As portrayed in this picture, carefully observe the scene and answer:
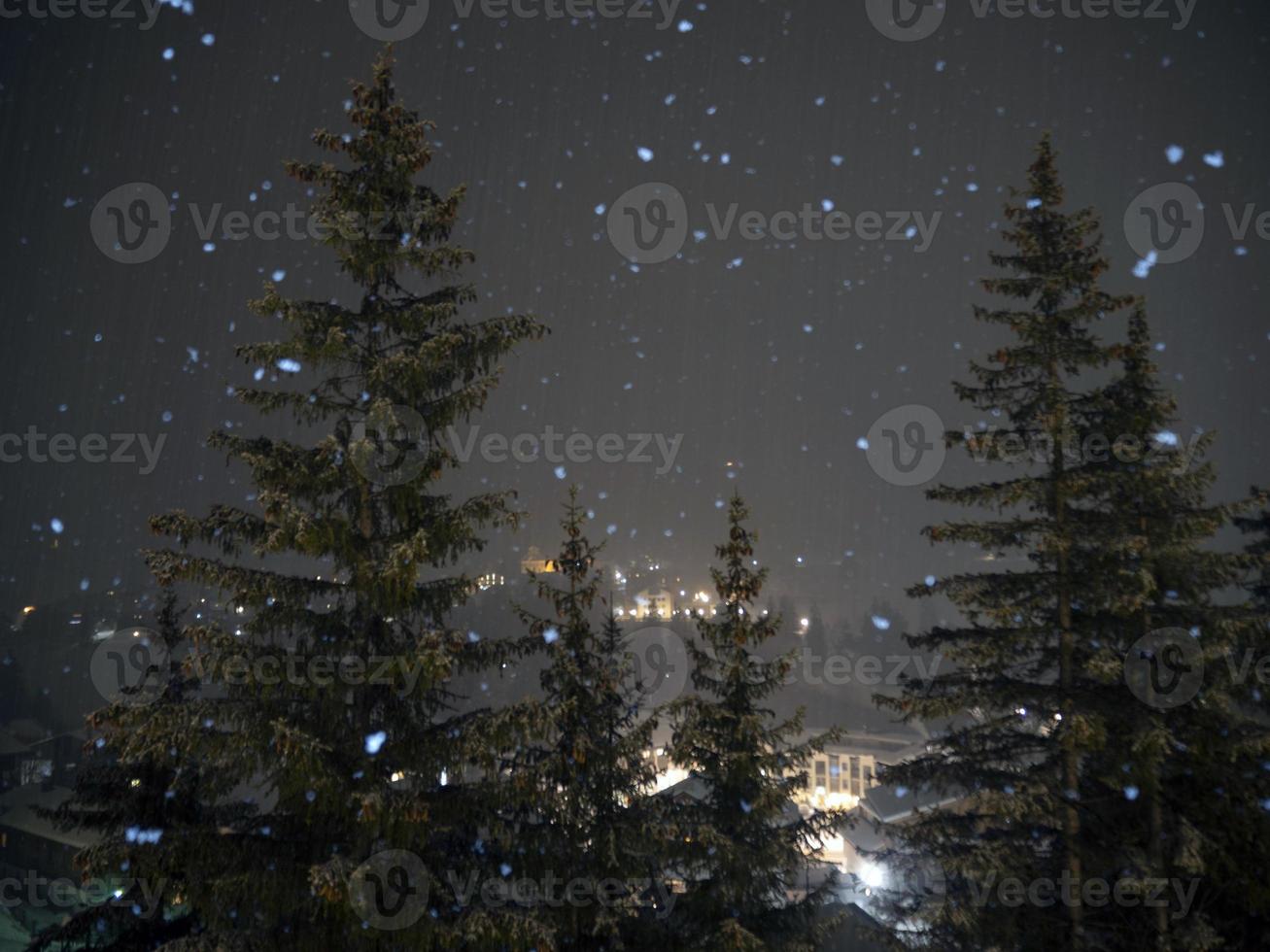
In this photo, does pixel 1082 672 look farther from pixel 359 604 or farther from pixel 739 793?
pixel 359 604

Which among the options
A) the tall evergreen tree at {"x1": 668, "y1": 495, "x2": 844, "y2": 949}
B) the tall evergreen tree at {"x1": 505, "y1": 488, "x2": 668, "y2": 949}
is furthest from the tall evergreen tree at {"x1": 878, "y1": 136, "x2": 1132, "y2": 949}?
the tall evergreen tree at {"x1": 505, "y1": 488, "x2": 668, "y2": 949}

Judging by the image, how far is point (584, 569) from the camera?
997cm

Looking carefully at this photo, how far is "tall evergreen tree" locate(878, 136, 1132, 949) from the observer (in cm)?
869

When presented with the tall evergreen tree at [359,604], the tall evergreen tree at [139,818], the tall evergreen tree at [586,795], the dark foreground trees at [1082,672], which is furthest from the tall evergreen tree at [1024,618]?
the tall evergreen tree at [139,818]

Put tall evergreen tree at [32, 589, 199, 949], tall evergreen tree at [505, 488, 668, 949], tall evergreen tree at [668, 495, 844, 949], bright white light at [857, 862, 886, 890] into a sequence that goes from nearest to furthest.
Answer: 1. tall evergreen tree at [32, 589, 199, 949]
2. tall evergreen tree at [505, 488, 668, 949]
3. tall evergreen tree at [668, 495, 844, 949]
4. bright white light at [857, 862, 886, 890]

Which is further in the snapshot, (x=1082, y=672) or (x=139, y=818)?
(x=139, y=818)

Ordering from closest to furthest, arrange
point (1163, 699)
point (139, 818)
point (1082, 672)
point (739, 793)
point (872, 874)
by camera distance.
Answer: point (1163, 699)
point (1082, 672)
point (139, 818)
point (739, 793)
point (872, 874)

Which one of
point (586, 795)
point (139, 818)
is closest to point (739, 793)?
point (586, 795)

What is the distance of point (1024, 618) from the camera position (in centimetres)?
916

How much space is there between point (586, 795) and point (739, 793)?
87.8 inches

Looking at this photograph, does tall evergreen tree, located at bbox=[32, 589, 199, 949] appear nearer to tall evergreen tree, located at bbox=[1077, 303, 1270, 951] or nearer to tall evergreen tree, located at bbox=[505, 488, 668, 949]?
tall evergreen tree, located at bbox=[505, 488, 668, 949]

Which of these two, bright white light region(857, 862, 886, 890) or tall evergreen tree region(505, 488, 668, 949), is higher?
tall evergreen tree region(505, 488, 668, 949)

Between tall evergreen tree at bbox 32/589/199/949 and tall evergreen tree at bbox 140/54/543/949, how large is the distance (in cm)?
33

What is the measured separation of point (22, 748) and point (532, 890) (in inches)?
Answer: 1825
